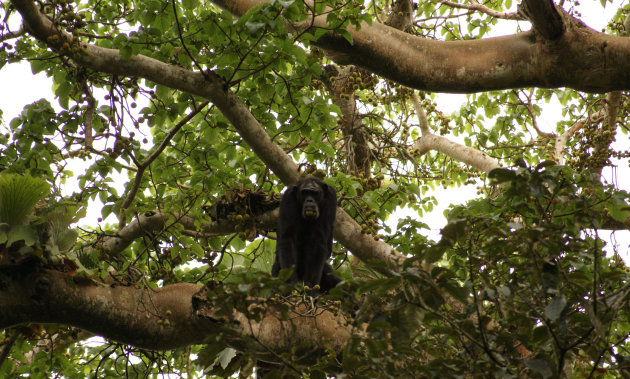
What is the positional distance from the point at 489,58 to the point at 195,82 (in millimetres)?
1845

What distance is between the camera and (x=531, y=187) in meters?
2.26

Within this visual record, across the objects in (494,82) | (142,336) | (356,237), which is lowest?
(142,336)

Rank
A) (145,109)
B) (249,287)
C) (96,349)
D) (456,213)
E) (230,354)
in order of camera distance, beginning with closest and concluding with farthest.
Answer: (249,287)
(230,354)
(456,213)
(145,109)
(96,349)

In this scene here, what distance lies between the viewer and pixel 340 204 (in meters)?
4.95

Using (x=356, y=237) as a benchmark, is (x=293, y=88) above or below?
above

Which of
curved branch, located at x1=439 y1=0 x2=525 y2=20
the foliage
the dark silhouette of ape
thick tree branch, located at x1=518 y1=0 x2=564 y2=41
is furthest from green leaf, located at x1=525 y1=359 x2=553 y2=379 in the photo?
curved branch, located at x1=439 y1=0 x2=525 y2=20

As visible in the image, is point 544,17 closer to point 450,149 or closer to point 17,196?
point 17,196

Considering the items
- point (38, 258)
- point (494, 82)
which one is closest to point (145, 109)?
point (38, 258)

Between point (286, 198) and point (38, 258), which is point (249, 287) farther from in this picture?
point (286, 198)

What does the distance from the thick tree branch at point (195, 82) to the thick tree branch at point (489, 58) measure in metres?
0.53

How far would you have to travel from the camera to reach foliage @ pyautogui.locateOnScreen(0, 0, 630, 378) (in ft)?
7.30

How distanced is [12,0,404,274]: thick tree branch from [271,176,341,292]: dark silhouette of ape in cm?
23

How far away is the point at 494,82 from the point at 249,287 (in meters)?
2.26

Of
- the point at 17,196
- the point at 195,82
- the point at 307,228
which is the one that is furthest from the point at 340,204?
the point at 17,196
